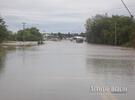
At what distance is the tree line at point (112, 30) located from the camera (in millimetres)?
100438

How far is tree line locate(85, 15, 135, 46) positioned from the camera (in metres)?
100

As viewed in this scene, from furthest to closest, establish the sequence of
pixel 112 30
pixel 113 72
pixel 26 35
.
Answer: pixel 26 35 < pixel 112 30 < pixel 113 72

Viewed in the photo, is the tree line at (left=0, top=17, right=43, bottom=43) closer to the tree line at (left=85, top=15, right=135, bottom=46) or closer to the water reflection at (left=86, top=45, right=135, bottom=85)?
the tree line at (left=85, top=15, right=135, bottom=46)

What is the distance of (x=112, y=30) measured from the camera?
4277 inches

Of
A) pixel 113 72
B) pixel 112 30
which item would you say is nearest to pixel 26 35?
pixel 112 30

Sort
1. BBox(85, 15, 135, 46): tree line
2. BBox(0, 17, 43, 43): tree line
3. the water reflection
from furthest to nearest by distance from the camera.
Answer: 1. BBox(0, 17, 43, 43): tree line
2. BBox(85, 15, 135, 46): tree line
3. the water reflection

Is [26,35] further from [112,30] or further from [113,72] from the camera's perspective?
[113,72]

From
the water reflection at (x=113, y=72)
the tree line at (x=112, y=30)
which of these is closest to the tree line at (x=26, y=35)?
the tree line at (x=112, y=30)

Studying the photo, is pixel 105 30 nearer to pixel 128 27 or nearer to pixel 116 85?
pixel 128 27

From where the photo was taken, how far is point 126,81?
49.5 feet

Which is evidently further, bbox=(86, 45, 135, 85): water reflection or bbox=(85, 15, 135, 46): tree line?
bbox=(85, 15, 135, 46): tree line

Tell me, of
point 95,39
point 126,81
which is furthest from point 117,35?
point 126,81

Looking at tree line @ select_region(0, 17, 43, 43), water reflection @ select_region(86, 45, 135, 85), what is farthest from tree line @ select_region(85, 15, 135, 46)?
water reflection @ select_region(86, 45, 135, 85)

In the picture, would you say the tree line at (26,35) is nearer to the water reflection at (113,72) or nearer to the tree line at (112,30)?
the tree line at (112,30)
